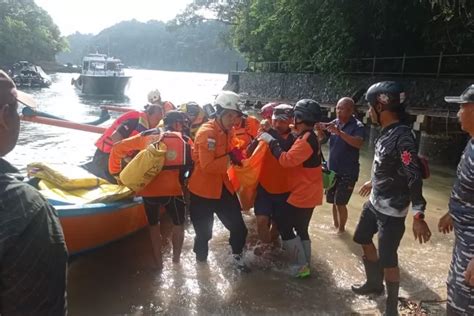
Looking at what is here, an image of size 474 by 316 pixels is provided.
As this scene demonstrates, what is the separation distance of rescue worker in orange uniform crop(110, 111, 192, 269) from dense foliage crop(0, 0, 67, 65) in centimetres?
6815

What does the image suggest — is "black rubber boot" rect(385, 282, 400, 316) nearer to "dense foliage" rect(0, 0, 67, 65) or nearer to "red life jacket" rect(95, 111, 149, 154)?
"red life jacket" rect(95, 111, 149, 154)

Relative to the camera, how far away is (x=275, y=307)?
12.9ft

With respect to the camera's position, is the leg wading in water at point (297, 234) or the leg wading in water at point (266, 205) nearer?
the leg wading in water at point (297, 234)

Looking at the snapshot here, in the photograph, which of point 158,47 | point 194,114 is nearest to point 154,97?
point 194,114

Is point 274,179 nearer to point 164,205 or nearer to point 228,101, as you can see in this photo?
point 228,101

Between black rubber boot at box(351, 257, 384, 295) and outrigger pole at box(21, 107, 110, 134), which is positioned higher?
outrigger pole at box(21, 107, 110, 134)

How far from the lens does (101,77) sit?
32.0 metres

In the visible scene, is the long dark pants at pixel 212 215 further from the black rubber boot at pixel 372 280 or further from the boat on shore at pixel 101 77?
the boat on shore at pixel 101 77

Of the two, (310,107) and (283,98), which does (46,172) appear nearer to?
(310,107)

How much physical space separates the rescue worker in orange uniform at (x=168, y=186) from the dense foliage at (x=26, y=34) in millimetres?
68147

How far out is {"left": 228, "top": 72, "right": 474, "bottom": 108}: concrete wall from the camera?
42.7 feet

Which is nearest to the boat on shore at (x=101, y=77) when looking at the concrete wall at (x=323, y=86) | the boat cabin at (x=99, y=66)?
the boat cabin at (x=99, y=66)

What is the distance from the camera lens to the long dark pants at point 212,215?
13.9ft

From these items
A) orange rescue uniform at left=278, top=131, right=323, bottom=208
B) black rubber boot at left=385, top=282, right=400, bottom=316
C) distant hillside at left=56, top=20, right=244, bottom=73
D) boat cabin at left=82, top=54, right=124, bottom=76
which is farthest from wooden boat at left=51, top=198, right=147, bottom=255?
distant hillside at left=56, top=20, right=244, bottom=73
